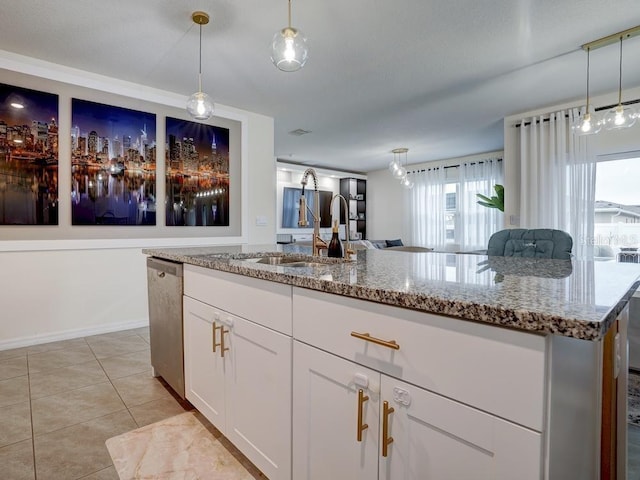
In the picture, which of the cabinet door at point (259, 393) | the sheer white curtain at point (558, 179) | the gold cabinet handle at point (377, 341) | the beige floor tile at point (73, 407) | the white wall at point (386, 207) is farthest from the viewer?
the white wall at point (386, 207)

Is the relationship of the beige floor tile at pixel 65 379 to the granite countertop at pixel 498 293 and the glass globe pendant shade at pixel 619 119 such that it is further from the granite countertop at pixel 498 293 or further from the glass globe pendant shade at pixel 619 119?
the glass globe pendant shade at pixel 619 119

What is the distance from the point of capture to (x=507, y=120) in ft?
14.3

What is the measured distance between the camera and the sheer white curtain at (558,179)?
3.74 m

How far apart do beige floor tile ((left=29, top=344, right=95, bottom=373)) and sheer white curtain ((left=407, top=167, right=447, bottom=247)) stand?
606 centimetres

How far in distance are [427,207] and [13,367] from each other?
6718mm

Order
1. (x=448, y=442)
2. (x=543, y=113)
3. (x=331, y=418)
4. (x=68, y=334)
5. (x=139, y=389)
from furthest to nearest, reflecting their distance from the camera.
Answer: (x=543, y=113) < (x=68, y=334) < (x=139, y=389) < (x=331, y=418) < (x=448, y=442)

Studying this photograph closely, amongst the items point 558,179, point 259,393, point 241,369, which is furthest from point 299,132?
point 259,393

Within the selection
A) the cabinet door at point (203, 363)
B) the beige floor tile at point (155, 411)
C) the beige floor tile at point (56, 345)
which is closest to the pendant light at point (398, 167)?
the cabinet door at point (203, 363)

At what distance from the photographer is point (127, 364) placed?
252 cm

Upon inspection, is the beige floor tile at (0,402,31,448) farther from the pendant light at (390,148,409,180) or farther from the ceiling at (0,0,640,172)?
the pendant light at (390,148,409,180)

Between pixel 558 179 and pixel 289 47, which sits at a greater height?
pixel 289 47

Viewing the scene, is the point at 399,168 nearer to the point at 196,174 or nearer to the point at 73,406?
the point at 196,174

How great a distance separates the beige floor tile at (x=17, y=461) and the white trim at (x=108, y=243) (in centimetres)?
191

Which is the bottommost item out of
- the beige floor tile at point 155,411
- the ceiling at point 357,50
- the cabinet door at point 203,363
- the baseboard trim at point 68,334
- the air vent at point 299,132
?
the beige floor tile at point 155,411
